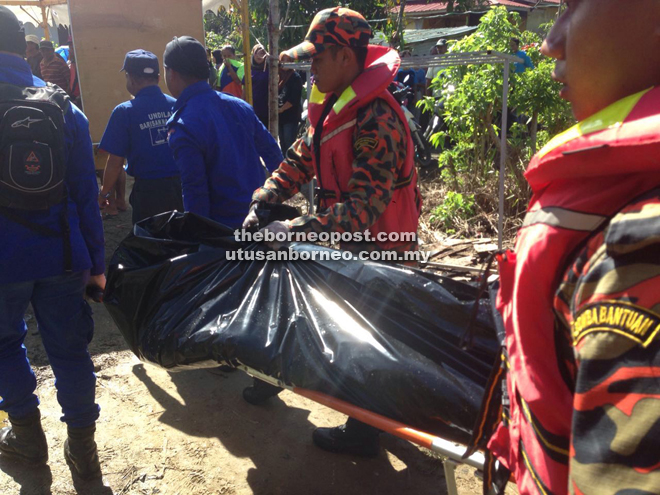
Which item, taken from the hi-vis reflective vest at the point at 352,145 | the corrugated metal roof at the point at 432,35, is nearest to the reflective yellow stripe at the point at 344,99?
the hi-vis reflective vest at the point at 352,145

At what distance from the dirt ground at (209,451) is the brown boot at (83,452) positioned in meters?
0.07

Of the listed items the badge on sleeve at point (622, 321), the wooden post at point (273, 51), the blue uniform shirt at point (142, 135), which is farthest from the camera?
the wooden post at point (273, 51)

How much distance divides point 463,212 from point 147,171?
339 cm

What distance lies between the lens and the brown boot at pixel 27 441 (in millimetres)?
2502

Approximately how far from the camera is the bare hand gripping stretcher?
147cm

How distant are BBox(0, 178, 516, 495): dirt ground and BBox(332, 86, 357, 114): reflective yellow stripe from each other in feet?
5.42

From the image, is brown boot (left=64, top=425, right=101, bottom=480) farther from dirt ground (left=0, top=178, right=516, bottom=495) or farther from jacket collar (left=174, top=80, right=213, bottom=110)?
jacket collar (left=174, top=80, right=213, bottom=110)

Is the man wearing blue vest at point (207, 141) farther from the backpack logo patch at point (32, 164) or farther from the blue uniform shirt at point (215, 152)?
the backpack logo patch at point (32, 164)

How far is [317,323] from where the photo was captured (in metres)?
1.72

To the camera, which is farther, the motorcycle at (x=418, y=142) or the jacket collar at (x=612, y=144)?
the motorcycle at (x=418, y=142)

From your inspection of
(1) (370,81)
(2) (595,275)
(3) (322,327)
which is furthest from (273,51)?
(2) (595,275)

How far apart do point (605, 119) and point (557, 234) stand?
0.56 ft

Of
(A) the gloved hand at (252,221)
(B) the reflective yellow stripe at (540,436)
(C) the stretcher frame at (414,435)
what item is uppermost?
(A) the gloved hand at (252,221)

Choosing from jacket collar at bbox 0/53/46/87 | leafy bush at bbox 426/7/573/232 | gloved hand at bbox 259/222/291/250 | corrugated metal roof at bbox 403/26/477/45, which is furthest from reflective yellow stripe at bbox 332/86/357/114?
corrugated metal roof at bbox 403/26/477/45
